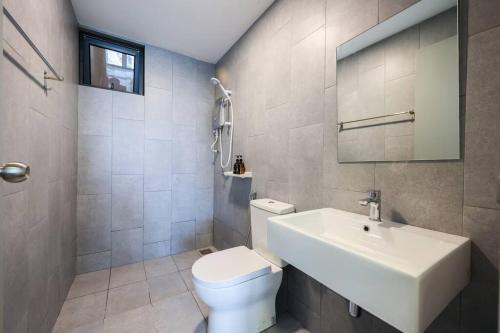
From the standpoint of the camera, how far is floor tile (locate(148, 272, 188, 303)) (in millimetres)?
1779

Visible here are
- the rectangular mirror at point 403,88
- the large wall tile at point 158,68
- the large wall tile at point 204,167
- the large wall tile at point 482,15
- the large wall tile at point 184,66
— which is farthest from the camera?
the large wall tile at point 204,167

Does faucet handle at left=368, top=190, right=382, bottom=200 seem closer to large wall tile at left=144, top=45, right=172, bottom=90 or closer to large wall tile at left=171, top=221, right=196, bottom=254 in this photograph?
large wall tile at left=171, top=221, right=196, bottom=254

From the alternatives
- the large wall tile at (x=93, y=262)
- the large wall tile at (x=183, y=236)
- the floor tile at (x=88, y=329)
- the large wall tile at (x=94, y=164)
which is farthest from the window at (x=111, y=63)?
the floor tile at (x=88, y=329)

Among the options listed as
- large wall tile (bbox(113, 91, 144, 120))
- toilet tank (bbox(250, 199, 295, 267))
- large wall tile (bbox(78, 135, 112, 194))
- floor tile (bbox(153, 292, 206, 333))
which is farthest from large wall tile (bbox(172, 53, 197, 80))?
floor tile (bbox(153, 292, 206, 333))

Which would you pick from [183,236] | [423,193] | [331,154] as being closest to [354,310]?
[423,193]

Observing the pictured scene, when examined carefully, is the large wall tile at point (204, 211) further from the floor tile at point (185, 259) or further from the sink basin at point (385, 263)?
the sink basin at point (385, 263)

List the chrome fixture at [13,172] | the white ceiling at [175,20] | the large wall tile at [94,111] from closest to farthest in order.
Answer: the chrome fixture at [13,172]
the white ceiling at [175,20]
the large wall tile at [94,111]

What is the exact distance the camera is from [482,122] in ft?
2.50

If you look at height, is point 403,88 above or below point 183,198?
above

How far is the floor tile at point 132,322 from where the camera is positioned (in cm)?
142

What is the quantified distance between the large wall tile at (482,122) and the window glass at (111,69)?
8.58 feet

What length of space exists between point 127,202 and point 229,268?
1500 millimetres

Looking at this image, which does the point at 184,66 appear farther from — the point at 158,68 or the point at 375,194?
the point at 375,194

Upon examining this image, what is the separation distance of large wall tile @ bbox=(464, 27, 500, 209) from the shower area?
1.61m
